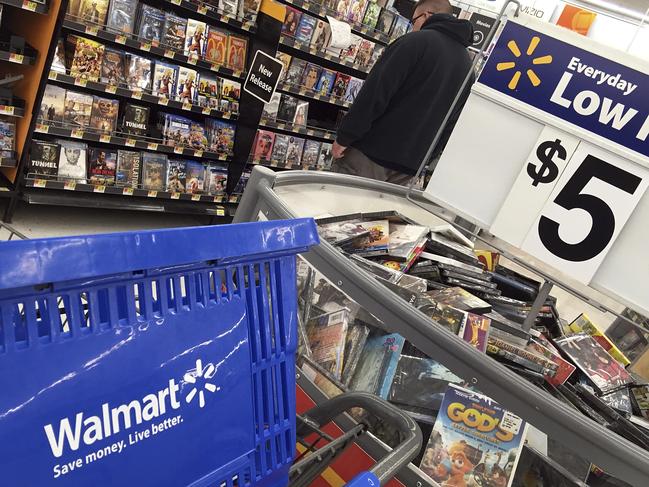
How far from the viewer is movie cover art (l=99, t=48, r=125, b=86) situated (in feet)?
13.0

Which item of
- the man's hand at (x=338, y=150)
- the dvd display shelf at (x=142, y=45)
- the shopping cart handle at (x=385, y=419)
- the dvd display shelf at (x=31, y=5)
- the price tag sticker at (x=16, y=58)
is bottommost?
the price tag sticker at (x=16, y=58)

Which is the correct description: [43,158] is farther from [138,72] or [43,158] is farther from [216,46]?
[216,46]

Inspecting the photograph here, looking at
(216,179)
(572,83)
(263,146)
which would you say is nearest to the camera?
(572,83)

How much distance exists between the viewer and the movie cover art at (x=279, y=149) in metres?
5.28

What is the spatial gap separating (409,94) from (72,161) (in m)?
2.43

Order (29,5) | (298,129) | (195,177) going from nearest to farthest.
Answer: (29,5)
(195,177)
(298,129)

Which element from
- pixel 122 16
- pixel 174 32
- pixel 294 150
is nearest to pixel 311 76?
pixel 294 150

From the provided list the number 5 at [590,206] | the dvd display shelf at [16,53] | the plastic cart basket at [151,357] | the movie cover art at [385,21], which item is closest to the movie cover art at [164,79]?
the dvd display shelf at [16,53]

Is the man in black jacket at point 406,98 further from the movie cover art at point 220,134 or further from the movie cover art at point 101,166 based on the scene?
the movie cover art at point 101,166

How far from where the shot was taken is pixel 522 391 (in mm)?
1079

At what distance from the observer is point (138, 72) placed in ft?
13.5

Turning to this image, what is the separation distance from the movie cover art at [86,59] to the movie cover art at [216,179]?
124 centimetres

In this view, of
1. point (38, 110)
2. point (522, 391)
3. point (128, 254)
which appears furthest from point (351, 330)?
point (38, 110)

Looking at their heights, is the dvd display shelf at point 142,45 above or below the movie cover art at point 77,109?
above
